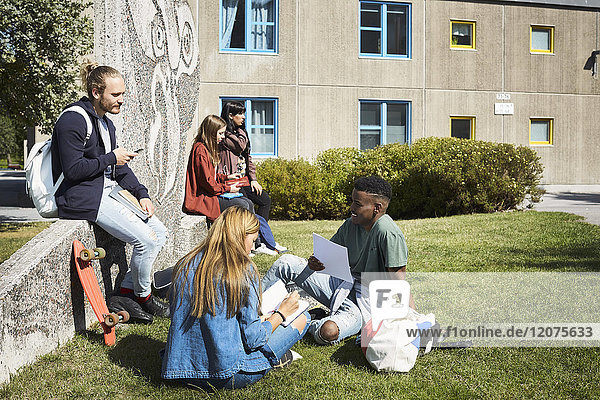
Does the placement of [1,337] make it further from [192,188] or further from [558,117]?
[558,117]

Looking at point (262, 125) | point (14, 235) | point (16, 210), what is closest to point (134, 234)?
point (14, 235)

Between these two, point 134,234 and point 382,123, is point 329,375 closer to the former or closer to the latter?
point 134,234

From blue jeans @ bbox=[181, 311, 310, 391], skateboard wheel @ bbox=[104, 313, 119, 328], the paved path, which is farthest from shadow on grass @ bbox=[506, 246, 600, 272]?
the paved path

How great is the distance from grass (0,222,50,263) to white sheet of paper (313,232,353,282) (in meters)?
5.58

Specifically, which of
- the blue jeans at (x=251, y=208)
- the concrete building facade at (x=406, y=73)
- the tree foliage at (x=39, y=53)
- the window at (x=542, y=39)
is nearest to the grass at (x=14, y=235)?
the tree foliage at (x=39, y=53)

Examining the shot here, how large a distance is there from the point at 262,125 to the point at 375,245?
13424mm

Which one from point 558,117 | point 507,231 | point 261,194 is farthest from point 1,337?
point 558,117

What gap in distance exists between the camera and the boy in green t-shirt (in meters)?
Result: 4.66

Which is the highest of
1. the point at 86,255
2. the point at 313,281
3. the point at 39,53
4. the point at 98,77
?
the point at 39,53

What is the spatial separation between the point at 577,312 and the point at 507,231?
16.4 feet

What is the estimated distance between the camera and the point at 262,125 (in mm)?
17891

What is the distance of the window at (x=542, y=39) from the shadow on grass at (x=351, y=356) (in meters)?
17.9

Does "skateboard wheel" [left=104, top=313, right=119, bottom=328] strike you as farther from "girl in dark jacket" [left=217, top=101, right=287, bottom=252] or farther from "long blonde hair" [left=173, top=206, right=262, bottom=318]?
"girl in dark jacket" [left=217, top=101, right=287, bottom=252]

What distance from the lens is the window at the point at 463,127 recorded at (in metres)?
19.5
